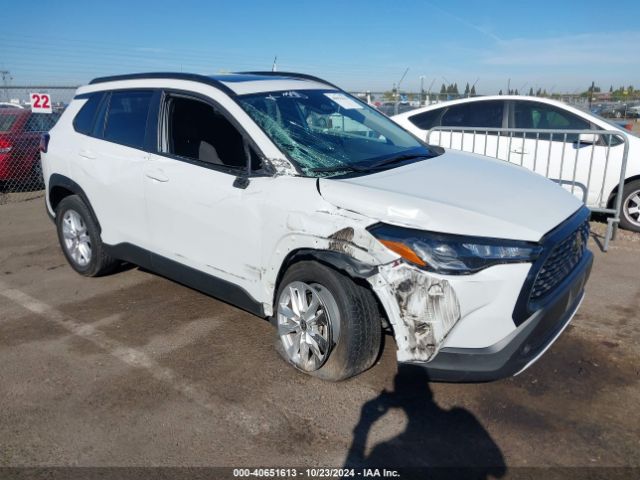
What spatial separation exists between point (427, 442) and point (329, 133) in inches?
86.5

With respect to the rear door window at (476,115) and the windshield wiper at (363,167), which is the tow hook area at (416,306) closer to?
the windshield wiper at (363,167)


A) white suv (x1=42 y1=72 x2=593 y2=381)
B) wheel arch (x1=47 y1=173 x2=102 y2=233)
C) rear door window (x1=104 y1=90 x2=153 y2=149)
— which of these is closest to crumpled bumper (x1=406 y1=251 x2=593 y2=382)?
white suv (x1=42 y1=72 x2=593 y2=381)

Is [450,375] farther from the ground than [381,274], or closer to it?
closer to it

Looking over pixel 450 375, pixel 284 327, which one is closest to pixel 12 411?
pixel 284 327

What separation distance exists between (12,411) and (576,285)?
3422 millimetres

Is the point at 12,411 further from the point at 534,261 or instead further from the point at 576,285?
the point at 576,285

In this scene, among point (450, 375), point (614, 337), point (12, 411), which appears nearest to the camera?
point (450, 375)

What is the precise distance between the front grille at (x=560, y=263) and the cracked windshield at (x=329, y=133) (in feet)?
3.92

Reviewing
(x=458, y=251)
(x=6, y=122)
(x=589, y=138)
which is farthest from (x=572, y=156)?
(x=6, y=122)

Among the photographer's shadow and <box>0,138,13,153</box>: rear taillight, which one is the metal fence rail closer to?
the photographer's shadow

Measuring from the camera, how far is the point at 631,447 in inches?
107

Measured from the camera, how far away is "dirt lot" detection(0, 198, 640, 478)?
272cm

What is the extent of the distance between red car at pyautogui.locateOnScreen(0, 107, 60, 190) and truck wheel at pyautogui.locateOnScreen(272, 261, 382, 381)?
815 cm

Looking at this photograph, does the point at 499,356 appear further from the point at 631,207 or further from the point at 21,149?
the point at 21,149
